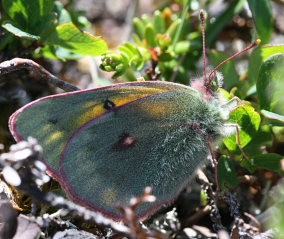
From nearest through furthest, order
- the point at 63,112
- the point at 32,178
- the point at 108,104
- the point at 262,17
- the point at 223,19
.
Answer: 1. the point at 32,178
2. the point at 63,112
3. the point at 108,104
4. the point at 262,17
5. the point at 223,19

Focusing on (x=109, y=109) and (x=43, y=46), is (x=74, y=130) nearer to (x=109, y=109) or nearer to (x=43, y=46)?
(x=109, y=109)

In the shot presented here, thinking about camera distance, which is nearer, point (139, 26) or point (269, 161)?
point (269, 161)

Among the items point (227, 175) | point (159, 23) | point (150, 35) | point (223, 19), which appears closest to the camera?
point (227, 175)

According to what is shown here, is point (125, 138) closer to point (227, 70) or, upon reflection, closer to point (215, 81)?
point (215, 81)

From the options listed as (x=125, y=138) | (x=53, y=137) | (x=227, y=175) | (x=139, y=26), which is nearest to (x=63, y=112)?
(x=53, y=137)

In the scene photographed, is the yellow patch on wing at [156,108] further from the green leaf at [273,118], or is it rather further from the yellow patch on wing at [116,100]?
the green leaf at [273,118]

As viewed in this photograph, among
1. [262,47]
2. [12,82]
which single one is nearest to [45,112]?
[12,82]
